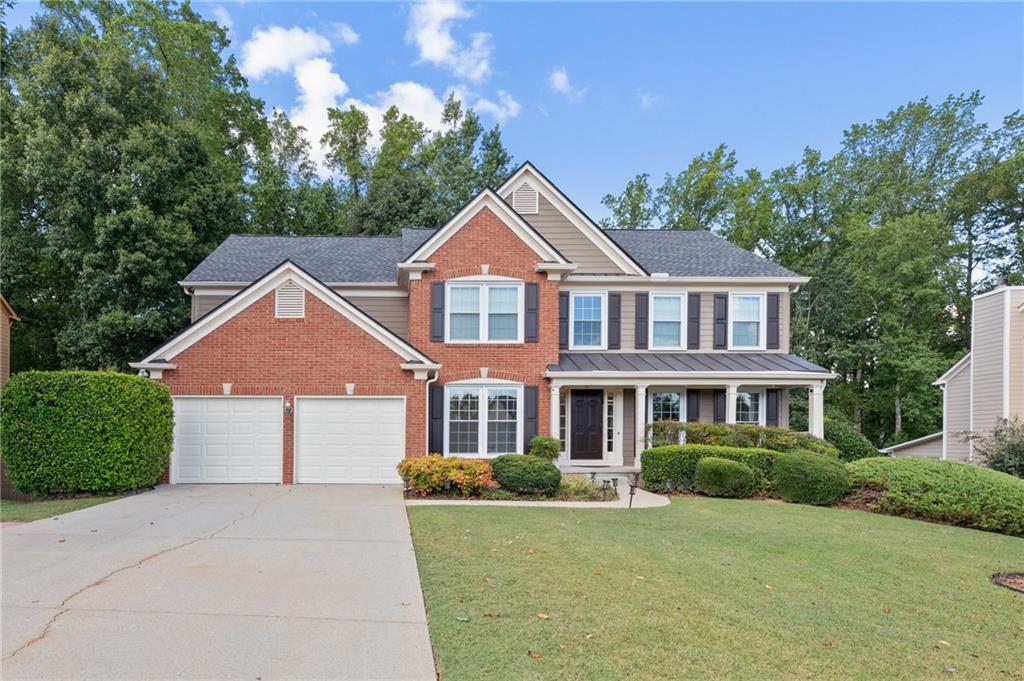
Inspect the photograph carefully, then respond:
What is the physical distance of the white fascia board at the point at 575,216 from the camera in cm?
1683

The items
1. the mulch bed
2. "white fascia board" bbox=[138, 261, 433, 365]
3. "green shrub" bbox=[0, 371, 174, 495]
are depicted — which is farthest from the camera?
"white fascia board" bbox=[138, 261, 433, 365]

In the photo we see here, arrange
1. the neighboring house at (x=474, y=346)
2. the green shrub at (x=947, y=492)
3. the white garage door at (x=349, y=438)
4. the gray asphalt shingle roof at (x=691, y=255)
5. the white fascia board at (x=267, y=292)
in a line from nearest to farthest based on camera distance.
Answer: the green shrub at (x=947, y=492), the white fascia board at (x=267, y=292), the neighboring house at (x=474, y=346), the white garage door at (x=349, y=438), the gray asphalt shingle roof at (x=691, y=255)

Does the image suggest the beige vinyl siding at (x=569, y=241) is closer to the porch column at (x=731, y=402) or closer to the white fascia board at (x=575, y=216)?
the white fascia board at (x=575, y=216)

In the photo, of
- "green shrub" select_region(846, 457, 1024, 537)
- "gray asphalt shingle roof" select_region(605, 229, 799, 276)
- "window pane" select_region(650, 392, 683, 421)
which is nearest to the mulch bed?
"green shrub" select_region(846, 457, 1024, 537)

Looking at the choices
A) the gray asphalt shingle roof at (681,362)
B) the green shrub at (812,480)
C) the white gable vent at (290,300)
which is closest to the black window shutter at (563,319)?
the gray asphalt shingle roof at (681,362)

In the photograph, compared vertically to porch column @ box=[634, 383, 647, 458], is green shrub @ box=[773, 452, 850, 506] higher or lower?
lower

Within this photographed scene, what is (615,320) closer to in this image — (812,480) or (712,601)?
(812,480)

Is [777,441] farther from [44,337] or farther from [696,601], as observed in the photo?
[44,337]

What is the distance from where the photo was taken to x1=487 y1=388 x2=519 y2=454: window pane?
15.2 meters

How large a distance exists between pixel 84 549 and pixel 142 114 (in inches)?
878

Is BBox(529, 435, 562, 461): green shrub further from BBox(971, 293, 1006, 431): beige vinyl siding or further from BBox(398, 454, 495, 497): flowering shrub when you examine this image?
BBox(971, 293, 1006, 431): beige vinyl siding

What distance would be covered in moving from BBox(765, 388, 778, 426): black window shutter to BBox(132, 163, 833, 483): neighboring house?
0.04 m

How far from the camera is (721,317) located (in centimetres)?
1702

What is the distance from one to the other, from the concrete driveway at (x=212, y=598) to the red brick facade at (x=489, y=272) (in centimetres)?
657
